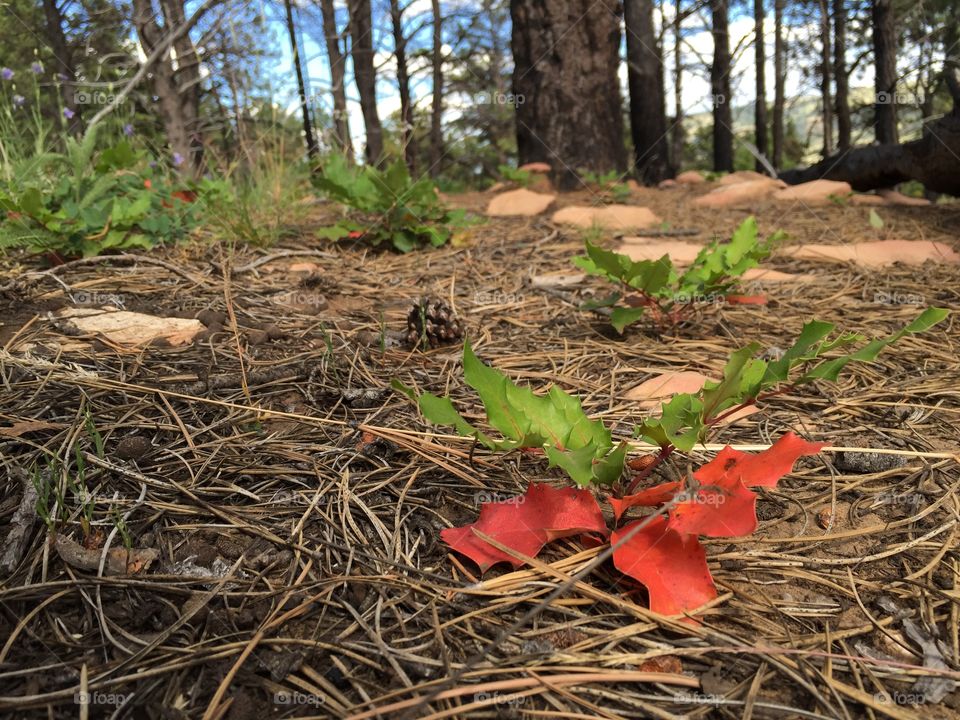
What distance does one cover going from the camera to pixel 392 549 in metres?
1.00

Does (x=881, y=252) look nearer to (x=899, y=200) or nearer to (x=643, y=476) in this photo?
(x=899, y=200)

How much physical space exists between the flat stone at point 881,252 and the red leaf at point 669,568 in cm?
238

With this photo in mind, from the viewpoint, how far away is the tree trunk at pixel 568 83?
4.95 meters

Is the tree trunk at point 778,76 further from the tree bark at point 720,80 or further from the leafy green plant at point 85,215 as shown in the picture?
the leafy green plant at point 85,215

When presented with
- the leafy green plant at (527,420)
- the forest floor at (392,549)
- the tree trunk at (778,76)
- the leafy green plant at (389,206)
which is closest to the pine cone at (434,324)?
the forest floor at (392,549)

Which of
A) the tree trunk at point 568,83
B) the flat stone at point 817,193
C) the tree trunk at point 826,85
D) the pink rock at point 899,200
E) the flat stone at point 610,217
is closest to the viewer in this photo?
the flat stone at point 610,217

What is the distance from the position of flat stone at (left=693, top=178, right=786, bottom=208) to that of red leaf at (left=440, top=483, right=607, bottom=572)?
4.18m

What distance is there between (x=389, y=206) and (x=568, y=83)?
288 centimetres

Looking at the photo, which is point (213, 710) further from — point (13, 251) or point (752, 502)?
point (13, 251)

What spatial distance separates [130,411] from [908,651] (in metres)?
1.44

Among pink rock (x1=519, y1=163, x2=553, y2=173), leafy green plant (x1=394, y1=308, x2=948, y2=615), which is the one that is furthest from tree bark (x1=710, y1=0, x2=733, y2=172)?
leafy green plant (x1=394, y1=308, x2=948, y2=615)

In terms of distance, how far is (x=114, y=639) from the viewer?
813mm

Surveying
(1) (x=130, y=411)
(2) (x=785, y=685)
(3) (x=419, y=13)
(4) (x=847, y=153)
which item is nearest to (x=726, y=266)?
(2) (x=785, y=685)

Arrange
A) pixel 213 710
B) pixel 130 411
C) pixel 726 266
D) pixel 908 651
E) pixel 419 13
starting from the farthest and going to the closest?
pixel 419 13
pixel 726 266
pixel 130 411
pixel 908 651
pixel 213 710
